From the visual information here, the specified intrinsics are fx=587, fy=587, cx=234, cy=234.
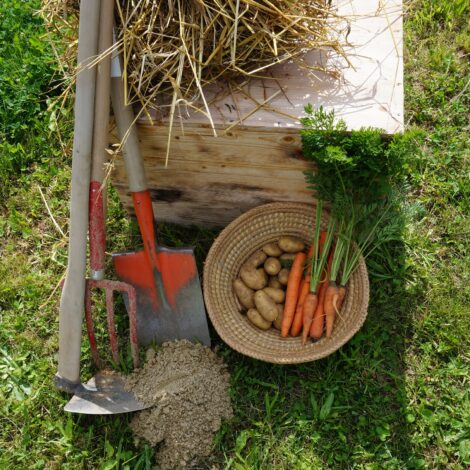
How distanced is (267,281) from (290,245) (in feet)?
0.62

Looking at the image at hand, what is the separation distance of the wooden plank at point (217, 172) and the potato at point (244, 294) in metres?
0.35

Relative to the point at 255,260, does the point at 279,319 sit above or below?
below

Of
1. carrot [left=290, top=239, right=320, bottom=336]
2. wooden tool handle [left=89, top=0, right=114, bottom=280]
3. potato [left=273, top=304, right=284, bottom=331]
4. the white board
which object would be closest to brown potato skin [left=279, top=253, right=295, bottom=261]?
carrot [left=290, top=239, right=320, bottom=336]

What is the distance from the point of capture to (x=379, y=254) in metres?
2.64

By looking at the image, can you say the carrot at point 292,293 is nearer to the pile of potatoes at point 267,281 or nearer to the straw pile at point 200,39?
the pile of potatoes at point 267,281

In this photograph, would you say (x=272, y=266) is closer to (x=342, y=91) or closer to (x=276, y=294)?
(x=276, y=294)

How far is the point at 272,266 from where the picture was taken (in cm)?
252

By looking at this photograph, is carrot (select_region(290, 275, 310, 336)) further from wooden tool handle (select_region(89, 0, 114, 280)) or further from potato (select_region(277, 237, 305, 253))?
wooden tool handle (select_region(89, 0, 114, 280))

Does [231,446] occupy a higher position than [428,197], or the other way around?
[428,197]

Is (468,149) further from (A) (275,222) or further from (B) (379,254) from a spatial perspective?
(A) (275,222)

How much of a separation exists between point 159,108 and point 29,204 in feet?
3.76

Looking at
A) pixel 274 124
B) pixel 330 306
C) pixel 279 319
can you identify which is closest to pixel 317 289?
pixel 330 306

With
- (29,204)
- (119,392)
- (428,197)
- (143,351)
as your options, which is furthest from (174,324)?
(428,197)

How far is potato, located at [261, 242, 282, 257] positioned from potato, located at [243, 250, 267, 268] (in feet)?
0.08
